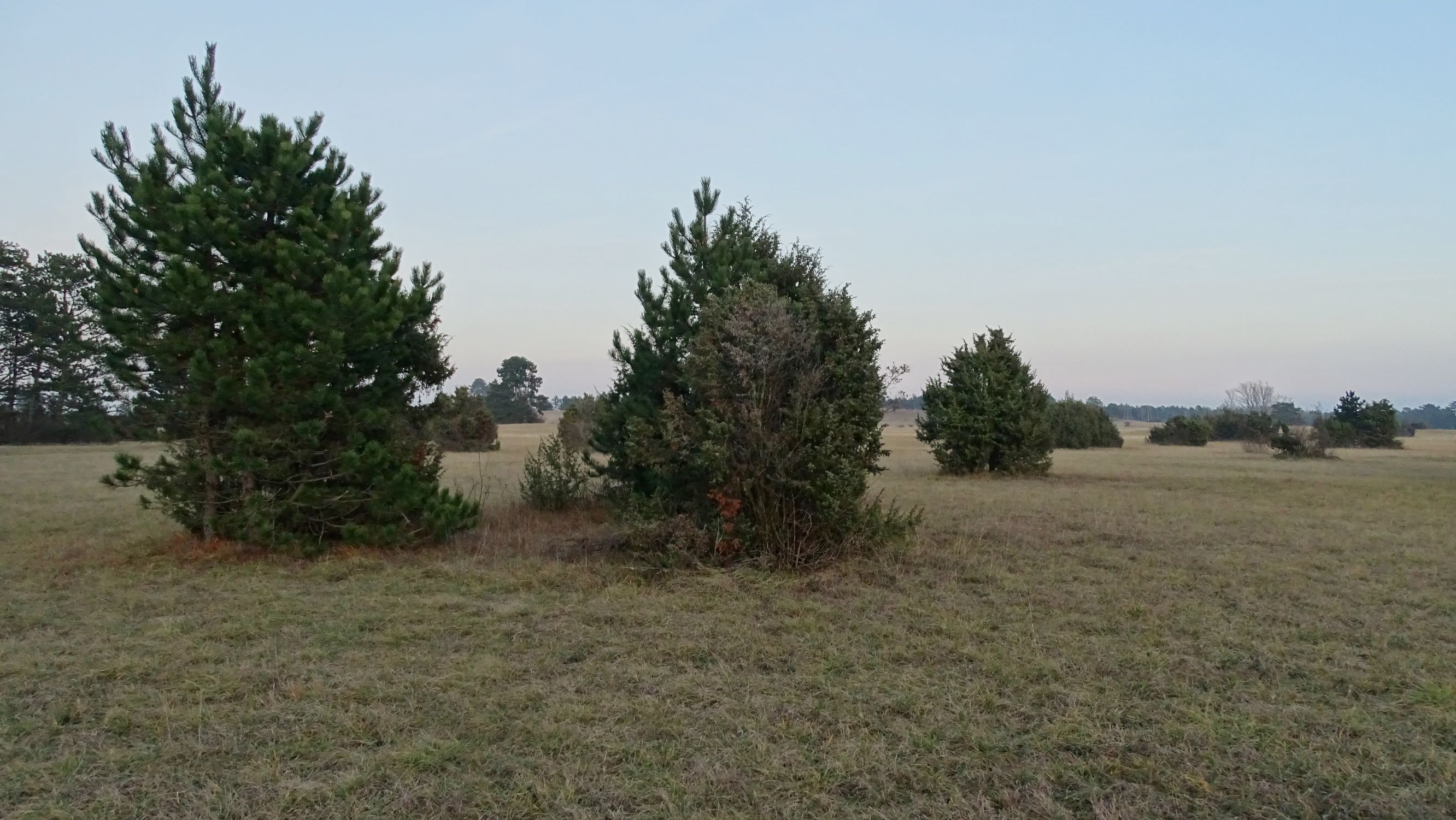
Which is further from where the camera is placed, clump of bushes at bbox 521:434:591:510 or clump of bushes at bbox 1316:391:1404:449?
clump of bushes at bbox 1316:391:1404:449

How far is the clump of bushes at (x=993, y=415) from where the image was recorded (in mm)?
20953

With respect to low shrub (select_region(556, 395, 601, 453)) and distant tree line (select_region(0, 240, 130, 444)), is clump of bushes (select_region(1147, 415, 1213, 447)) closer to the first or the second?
low shrub (select_region(556, 395, 601, 453))

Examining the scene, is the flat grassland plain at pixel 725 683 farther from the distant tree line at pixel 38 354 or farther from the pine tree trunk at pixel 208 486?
the distant tree line at pixel 38 354

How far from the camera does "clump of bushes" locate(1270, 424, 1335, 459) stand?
3031 centimetres

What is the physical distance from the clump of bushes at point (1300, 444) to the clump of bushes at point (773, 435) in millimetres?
29048

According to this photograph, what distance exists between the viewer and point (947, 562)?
26.8 ft

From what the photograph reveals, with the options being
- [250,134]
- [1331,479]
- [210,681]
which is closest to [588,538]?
[210,681]

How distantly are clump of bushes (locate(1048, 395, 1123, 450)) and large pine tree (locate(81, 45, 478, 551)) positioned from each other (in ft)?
123

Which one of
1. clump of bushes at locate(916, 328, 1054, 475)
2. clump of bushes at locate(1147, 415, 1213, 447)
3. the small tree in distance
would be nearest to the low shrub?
clump of bushes at locate(916, 328, 1054, 475)

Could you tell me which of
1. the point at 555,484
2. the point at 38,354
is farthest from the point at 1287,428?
the point at 38,354

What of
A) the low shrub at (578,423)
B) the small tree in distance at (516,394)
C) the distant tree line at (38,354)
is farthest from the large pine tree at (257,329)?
the small tree in distance at (516,394)

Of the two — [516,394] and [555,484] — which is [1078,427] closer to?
[555,484]

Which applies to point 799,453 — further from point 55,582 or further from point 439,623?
point 55,582

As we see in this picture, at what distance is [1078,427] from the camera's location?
41.5 metres
